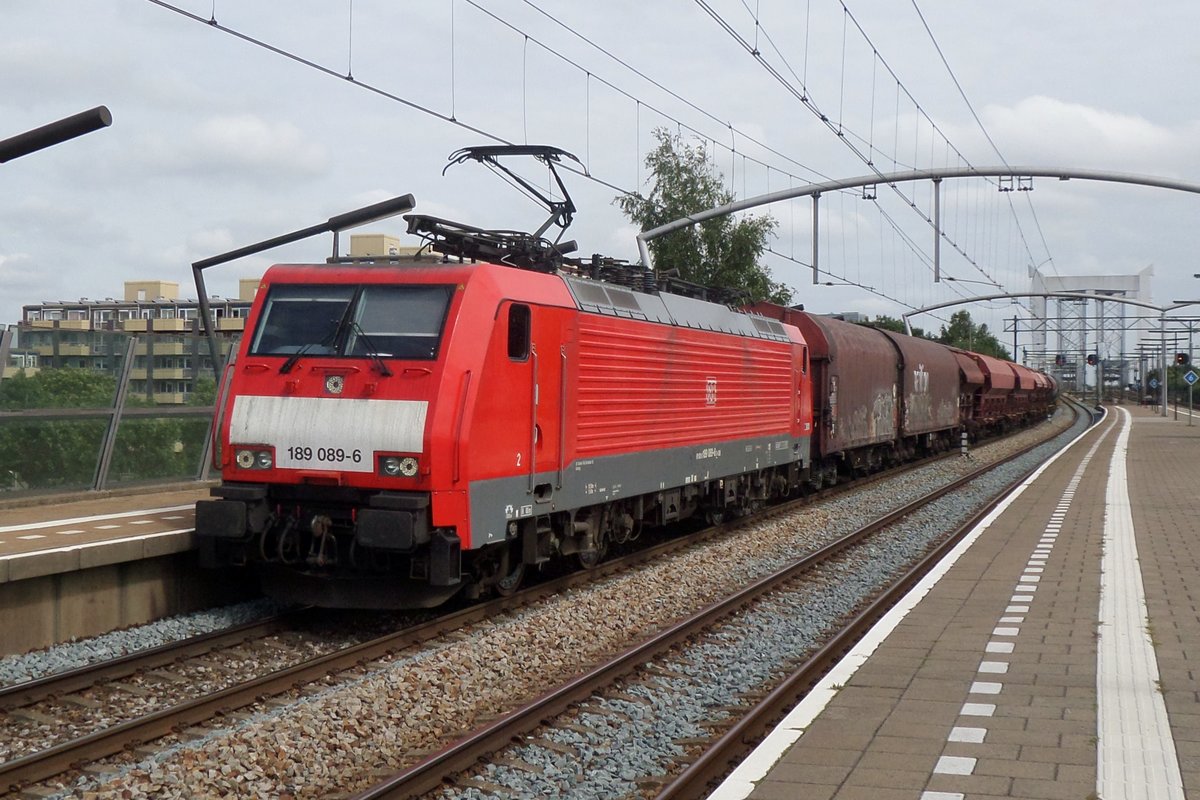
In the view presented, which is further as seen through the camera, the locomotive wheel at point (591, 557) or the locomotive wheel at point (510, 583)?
the locomotive wheel at point (591, 557)

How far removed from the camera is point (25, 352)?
12531mm

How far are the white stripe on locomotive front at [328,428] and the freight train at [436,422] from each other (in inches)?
0.6

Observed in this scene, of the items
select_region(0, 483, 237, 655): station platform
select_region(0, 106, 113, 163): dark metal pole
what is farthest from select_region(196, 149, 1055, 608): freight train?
select_region(0, 106, 113, 163): dark metal pole

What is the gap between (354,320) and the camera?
1052 cm

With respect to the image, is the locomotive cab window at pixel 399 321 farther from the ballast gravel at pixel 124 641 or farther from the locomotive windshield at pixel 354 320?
the ballast gravel at pixel 124 641

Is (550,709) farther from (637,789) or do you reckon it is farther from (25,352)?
(25,352)

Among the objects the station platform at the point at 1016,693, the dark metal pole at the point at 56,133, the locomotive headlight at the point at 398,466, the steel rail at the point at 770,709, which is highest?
the dark metal pole at the point at 56,133

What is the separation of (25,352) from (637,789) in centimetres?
879

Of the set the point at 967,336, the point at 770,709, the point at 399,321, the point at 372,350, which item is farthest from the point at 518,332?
the point at 967,336

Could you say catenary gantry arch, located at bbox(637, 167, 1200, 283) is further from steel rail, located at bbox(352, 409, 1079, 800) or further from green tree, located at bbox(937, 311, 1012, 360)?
green tree, located at bbox(937, 311, 1012, 360)

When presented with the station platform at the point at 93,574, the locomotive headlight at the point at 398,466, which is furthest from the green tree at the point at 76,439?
the locomotive headlight at the point at 398,466

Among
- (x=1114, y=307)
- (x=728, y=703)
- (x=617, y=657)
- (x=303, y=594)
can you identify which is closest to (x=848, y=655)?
(x=728, y=703)

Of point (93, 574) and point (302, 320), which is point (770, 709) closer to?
point (302, 320)

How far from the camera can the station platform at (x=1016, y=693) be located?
19.4 ft
